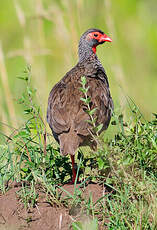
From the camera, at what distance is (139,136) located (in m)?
4.81

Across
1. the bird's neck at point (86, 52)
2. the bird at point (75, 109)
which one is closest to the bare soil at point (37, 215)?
the bird at point (75, 109)

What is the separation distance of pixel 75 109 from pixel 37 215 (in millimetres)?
1363

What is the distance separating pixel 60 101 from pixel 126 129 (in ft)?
3.70

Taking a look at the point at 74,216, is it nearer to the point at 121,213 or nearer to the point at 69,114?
the point at 121,213

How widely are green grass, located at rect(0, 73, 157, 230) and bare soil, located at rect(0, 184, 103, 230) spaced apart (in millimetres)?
47

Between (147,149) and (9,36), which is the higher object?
(9,36)

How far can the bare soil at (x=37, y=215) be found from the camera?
14.6 ft

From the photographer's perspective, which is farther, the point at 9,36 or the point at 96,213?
the point at 9,36

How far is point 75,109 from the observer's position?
556 cm

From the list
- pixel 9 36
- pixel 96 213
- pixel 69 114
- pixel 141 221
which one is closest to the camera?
pixel 141 221

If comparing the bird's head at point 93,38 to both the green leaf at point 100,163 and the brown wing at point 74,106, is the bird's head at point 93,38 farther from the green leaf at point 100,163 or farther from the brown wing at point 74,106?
the green leaf at point 100,163

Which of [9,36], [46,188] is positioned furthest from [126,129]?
[9,36]

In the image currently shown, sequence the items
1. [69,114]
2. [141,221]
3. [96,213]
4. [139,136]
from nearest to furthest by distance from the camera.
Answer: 1. [141,221]
2. [96,213]
3. [139,136]
4. [69,114]

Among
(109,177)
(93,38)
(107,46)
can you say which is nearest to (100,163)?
(109,177)
